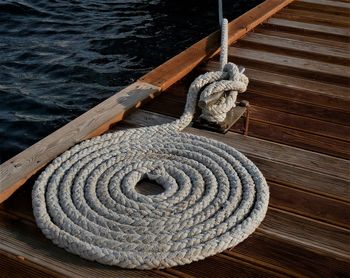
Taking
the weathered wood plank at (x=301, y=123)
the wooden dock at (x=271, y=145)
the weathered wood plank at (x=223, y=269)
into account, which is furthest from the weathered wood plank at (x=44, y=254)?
the weathered wood plank at (x=301, y=123)

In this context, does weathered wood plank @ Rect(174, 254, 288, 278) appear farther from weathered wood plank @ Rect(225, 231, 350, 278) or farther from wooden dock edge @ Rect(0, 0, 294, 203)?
wooden dock edge @ Rect(0, 0, 294, 203)

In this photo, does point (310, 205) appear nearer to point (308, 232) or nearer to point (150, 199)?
point (308, 232)

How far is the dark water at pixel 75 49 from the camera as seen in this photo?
177 inches

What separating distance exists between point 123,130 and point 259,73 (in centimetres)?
121

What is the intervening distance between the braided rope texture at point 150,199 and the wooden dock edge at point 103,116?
0.09 m

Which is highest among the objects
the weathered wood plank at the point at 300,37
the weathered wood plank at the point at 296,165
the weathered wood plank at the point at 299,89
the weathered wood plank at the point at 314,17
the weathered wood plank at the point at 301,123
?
the weathered wood plank at the point at 314,17

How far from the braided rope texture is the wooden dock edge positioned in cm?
9

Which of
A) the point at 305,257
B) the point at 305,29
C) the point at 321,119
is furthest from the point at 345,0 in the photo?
the point at 305,257

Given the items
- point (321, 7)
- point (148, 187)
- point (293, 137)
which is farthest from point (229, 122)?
point (321, 7)

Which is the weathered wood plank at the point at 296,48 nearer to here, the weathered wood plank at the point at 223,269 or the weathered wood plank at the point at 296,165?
the weathered wood plank at the point at 296,165

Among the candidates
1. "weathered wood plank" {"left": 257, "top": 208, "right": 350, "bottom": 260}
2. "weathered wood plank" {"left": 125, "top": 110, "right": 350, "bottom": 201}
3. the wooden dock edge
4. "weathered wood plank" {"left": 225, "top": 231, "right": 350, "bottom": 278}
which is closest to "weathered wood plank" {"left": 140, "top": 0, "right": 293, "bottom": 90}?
the wooden dock edge

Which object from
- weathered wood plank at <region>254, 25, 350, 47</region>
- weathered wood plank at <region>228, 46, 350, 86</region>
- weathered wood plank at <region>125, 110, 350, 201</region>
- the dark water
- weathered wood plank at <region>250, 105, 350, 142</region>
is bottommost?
the dark water

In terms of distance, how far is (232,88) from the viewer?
253cm

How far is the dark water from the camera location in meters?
4.49
